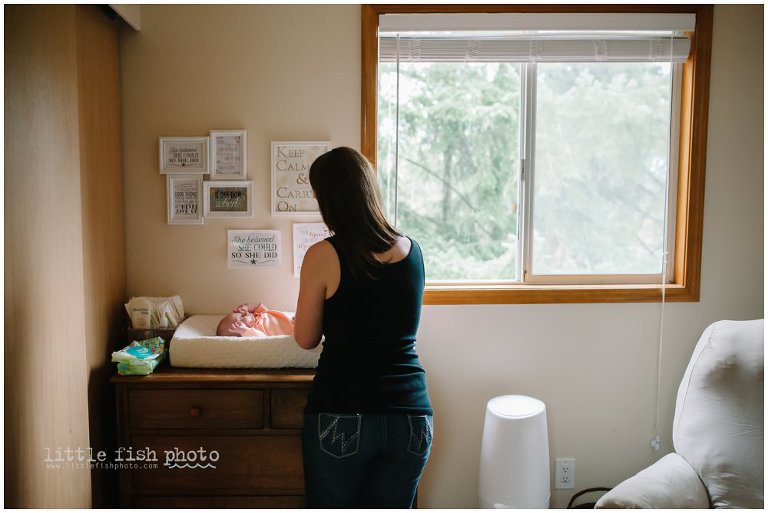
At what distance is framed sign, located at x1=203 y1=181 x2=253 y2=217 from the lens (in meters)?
2.23

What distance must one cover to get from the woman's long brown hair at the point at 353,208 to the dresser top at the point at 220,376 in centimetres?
67

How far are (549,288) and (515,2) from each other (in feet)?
3.71

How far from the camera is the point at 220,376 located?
1.90 meters

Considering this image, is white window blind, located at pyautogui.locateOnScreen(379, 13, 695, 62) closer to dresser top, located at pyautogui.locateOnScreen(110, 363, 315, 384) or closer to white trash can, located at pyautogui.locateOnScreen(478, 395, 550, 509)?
dresser top, located at pyautogui.locateOnScreen(110, 363, 315, 384)

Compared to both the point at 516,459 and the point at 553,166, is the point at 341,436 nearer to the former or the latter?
the point at 516,459

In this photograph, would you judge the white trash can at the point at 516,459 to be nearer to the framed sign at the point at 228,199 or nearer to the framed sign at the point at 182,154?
the framed sign at the point at 228,199

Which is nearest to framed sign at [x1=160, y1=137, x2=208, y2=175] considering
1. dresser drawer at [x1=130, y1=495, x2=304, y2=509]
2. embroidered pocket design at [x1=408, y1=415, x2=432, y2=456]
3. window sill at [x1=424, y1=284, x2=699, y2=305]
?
window sill at [x1=424, y1=284, x2=699, y2=305]

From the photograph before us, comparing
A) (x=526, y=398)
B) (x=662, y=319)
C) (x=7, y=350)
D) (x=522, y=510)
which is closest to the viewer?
(x=7, y=350)

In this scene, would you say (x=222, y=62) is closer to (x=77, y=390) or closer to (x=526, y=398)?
(x=77, y=390)

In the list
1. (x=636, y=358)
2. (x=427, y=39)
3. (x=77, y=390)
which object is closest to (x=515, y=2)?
(x=427, y=39)

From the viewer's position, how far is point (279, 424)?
75.5 inches

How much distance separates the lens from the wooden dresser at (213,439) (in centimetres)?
191

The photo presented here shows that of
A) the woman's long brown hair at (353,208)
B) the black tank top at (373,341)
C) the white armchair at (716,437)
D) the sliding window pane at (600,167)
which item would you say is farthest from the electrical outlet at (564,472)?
the woman's long brown hair at (353,208)

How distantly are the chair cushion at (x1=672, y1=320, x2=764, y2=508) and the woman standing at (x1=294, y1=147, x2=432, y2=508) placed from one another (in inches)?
37.8
